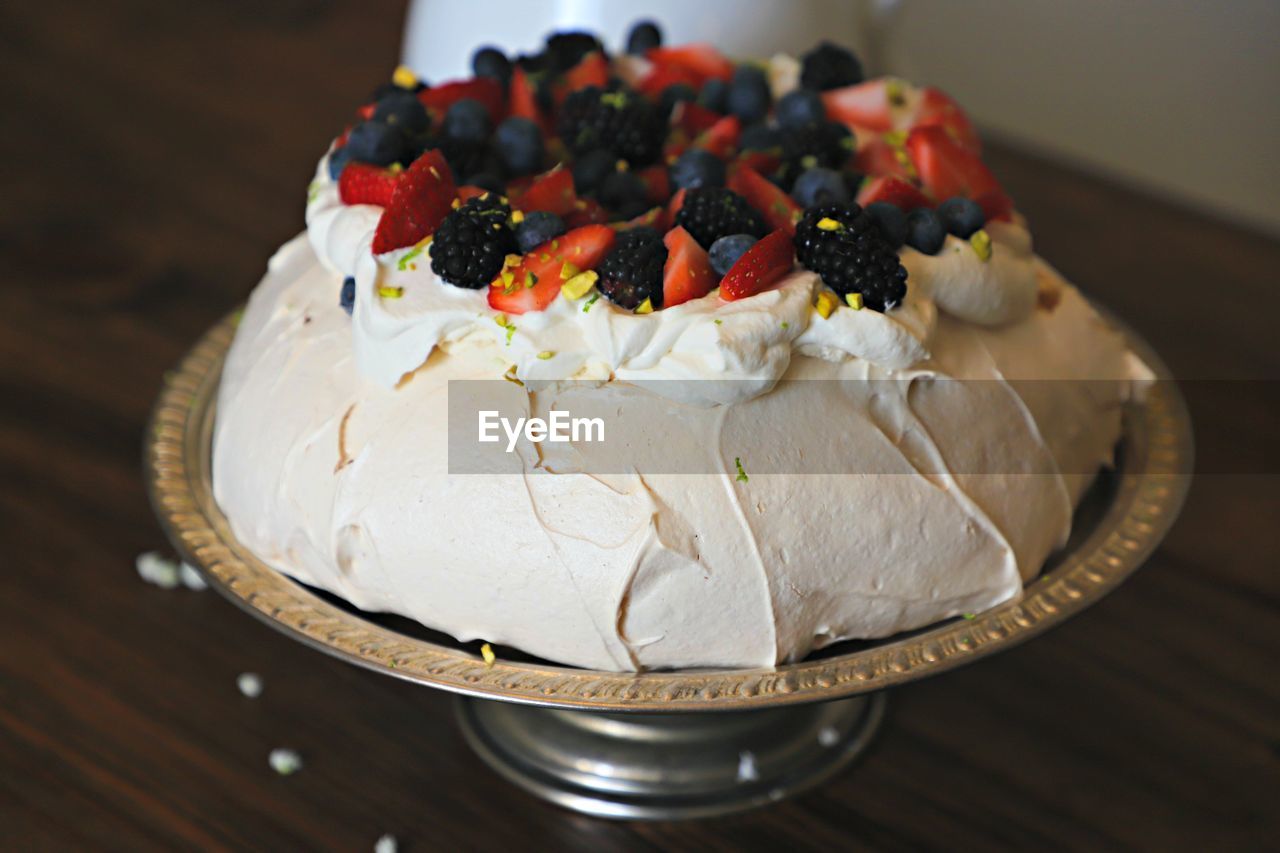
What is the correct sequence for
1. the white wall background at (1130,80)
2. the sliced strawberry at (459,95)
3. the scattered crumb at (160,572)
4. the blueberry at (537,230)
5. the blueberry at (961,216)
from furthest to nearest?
the white wall background at (1130,80) → the scattered crumb at (160,572) → the sliced strawberry at (459,95) → the blueberry at (961,216) → the blueberry at (537,230)

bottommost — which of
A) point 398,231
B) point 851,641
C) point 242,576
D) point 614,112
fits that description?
point 242,576

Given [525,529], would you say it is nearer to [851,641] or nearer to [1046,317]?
[851,641]

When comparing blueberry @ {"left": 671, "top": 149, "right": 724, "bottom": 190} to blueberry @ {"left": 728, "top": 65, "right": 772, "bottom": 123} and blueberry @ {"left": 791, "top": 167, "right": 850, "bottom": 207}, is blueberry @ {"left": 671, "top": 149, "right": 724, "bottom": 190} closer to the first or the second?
blueberry @ {"left": 791, "top": 167, "right": 850, "bottom": 207}

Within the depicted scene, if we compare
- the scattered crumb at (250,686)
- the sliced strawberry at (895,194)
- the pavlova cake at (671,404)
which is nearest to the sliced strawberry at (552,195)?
the pavlova cake at (671,404)

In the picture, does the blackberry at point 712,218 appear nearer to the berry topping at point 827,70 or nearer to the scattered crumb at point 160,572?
the berry topping at point 827,70

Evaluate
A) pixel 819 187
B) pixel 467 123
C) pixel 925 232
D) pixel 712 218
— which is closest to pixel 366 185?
pixel 467 123

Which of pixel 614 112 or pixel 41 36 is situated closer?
pixel 614 112

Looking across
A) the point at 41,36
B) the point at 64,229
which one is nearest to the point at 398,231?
the point at 64,229
